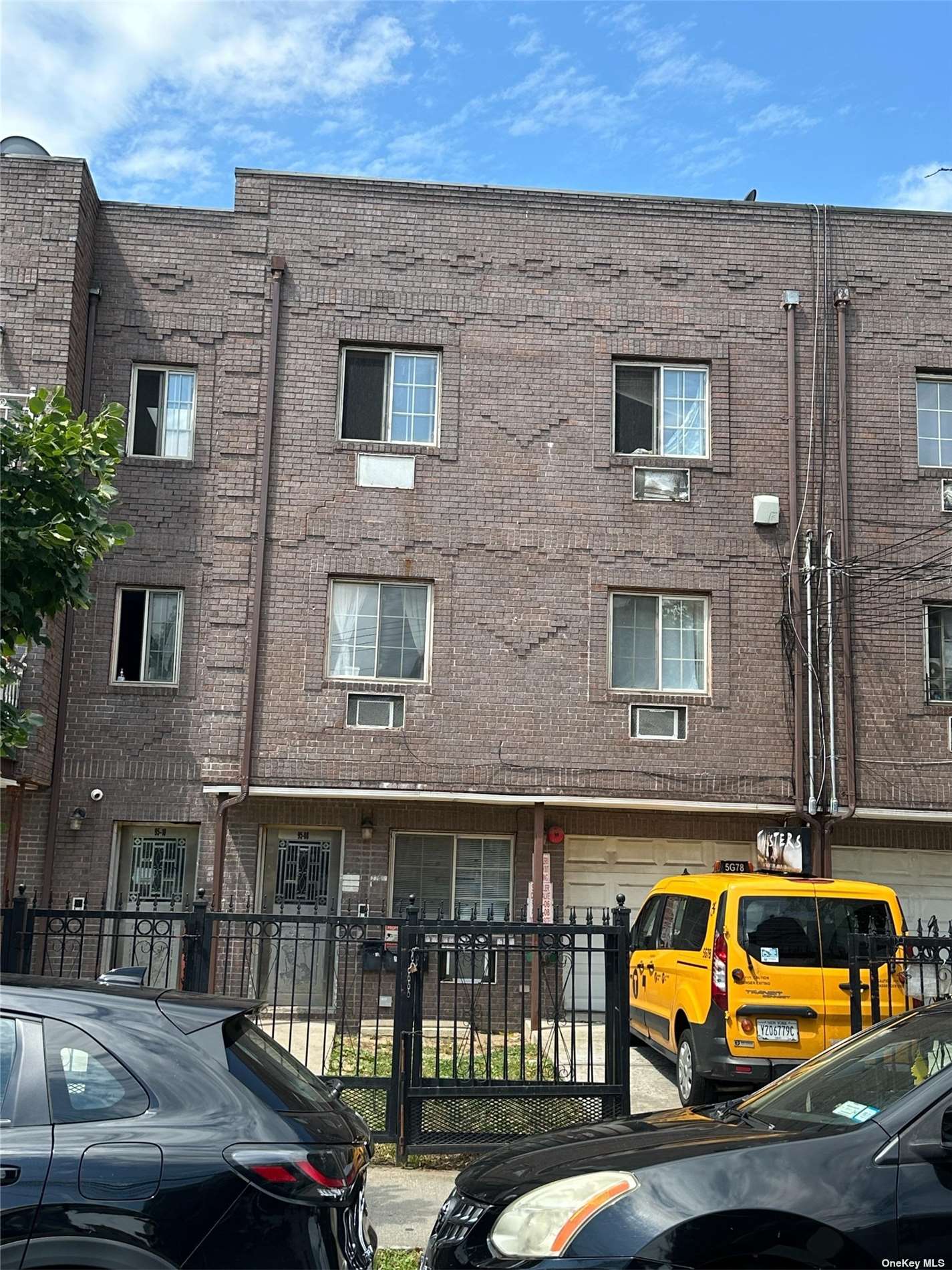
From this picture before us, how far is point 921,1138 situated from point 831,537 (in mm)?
12079

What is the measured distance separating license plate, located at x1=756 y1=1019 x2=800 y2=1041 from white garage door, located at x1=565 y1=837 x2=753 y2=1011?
19.2 feet

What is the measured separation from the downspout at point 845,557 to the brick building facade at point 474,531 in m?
0.10

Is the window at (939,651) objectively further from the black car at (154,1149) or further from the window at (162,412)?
the black car at (154,1149)

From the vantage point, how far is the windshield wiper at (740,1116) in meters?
4.83

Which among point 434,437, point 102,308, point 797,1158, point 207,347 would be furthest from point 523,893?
point 797,1158

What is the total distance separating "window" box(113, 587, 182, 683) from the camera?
1538cm

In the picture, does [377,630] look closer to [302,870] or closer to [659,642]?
[302,870]

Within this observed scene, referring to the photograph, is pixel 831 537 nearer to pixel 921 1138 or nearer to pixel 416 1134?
pixel 416 1134

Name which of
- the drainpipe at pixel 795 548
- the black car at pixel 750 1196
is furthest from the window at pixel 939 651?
the black car at pixel 750 1196

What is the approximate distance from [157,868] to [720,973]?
26.7 ft

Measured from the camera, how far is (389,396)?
52.0ft

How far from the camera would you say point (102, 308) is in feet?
51.9

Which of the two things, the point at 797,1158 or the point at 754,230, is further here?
the point at 754,230

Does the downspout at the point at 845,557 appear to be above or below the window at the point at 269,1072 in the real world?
above
